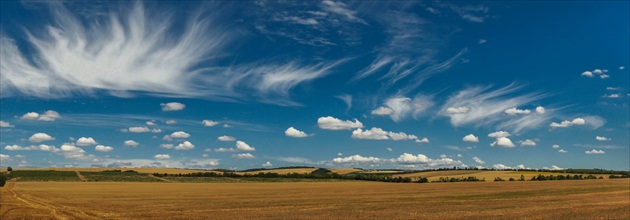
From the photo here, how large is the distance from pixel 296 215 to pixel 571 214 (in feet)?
71.5

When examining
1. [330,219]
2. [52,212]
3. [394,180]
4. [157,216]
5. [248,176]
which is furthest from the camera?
[248,176]

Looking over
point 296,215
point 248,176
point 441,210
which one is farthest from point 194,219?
point 248,176

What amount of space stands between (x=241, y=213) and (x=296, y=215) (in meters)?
5.03

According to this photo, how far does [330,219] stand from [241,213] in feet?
29.8

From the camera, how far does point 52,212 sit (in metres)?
39.5

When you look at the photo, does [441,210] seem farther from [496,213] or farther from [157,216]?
[157,216]

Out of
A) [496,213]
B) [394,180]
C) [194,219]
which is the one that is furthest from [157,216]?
[394,180]

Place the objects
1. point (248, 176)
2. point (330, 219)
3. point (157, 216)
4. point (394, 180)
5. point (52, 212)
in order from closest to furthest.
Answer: point (330, 219) < point (157, 216) < point (52, 212) < point (394, 180) < point (248, 176)

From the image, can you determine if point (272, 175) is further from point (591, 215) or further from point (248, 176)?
point (591, 215)

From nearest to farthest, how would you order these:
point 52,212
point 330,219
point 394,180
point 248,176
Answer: point 330,219
point 52,212
point 394,180
point 248,176

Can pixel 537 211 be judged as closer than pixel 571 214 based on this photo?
No

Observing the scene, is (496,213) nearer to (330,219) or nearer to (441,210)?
(441,210)

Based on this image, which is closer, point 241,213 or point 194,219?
point 194,219

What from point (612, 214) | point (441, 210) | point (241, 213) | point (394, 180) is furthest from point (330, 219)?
point (394, 180)
